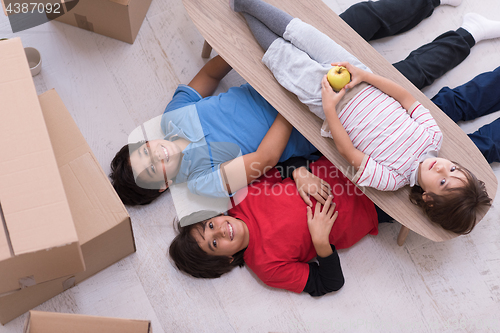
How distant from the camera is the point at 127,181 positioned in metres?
1.24

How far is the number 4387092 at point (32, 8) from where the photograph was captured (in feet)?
4.57

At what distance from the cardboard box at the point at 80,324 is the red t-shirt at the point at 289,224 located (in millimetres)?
419

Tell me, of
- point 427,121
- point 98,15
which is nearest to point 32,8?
point 98,15

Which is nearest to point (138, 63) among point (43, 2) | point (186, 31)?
point (186, 31)

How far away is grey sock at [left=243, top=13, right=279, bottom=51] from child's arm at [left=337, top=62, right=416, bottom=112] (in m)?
0.25

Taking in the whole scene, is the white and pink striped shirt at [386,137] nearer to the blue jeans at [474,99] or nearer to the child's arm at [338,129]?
the child's arm at [338,129]

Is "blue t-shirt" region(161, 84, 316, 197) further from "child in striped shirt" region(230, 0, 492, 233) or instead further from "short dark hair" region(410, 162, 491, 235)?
"short dark hair" region(410, 162, 491, 235)

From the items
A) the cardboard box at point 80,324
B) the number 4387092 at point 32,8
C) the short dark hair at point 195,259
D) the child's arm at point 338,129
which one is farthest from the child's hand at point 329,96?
the number 4387092 at point 32,8

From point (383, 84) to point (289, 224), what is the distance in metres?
0.53

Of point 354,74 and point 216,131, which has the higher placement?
point 354,74

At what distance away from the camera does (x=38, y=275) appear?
0.91 meters

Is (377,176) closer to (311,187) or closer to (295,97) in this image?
(311,187)

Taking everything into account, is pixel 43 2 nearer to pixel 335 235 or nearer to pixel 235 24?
pixel 235 24

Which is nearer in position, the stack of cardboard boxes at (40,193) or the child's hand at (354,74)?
the stack of cardboard boxes at (40,193)
